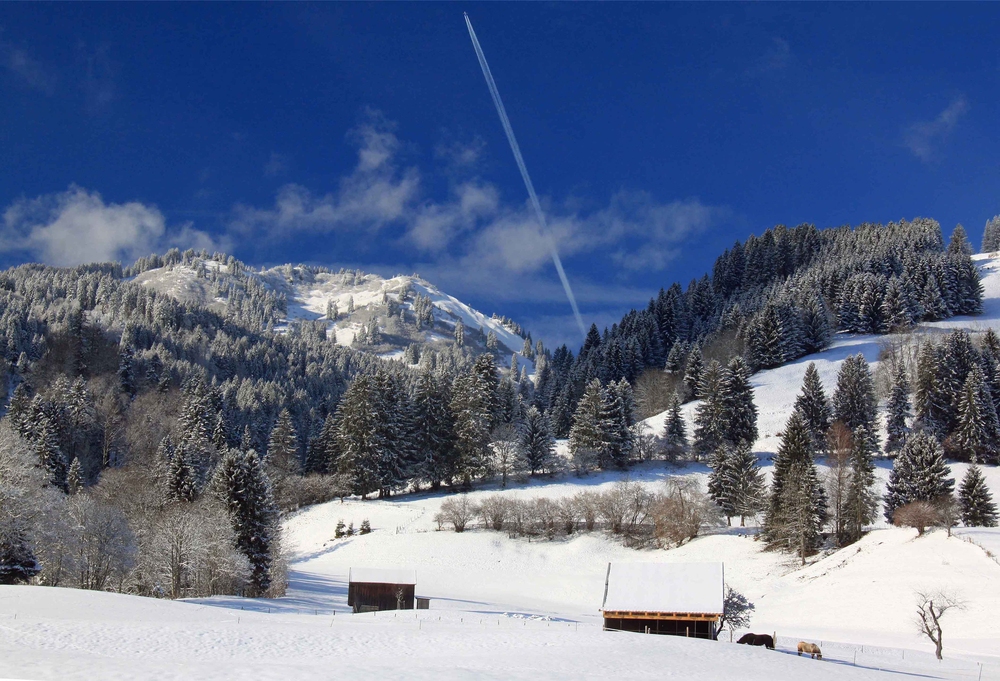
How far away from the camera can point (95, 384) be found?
117125 mm

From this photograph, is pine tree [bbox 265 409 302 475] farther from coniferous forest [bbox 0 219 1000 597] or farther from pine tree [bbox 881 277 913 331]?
pine tree [bbox 881 277 913 331]

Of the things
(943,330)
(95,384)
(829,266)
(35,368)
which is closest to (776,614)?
(943,330)

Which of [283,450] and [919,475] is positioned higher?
[283,450]

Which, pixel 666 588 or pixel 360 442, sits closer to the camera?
pixel 666 588

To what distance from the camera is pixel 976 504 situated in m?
54.1

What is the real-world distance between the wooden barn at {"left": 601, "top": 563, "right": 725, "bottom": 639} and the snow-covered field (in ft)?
7.15

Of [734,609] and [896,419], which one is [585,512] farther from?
[896,419]

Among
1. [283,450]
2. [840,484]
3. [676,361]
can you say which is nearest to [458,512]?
[283,450]

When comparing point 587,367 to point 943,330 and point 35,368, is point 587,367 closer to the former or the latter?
point 943,330

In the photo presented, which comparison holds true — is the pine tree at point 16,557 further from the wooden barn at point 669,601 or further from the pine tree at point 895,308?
the pine tree at point 895,308

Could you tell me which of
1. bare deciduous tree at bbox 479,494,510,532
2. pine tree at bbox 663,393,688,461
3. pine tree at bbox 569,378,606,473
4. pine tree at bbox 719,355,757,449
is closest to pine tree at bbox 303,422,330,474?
bare deciduous tree at bbox 479,494,510,532

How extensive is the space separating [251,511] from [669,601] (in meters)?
27.9

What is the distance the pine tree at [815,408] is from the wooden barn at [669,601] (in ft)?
159

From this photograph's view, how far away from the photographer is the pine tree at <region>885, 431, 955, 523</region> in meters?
54.7
